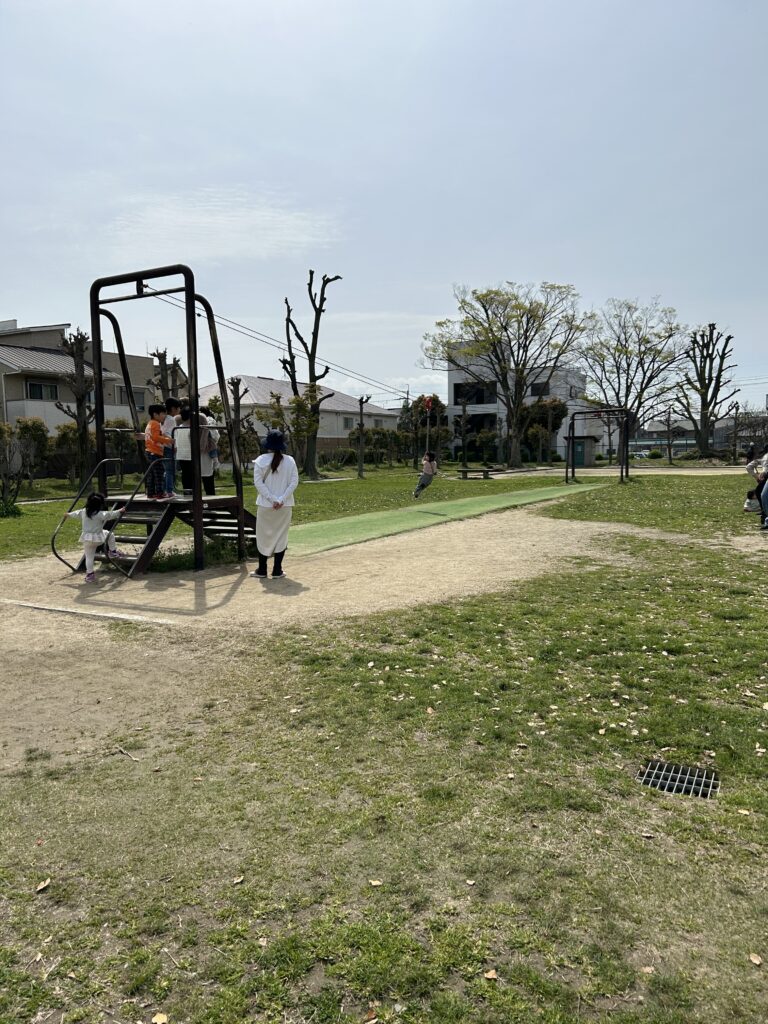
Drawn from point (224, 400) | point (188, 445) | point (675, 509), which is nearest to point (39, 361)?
point (188, 445)

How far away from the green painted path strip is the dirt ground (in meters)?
0.77

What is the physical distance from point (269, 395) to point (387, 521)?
1563 inches

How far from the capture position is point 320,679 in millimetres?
4832

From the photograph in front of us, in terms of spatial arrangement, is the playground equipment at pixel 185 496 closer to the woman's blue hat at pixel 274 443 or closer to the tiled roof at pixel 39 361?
the woman's blue hat at pixel 274 443

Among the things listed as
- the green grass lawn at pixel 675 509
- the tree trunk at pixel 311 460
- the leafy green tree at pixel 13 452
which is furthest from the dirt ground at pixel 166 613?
the tree trunk at pixel 311 460

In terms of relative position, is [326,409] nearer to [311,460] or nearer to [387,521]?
[311,460]

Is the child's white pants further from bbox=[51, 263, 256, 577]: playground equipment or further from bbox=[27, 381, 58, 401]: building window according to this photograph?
bbox=[27, 381, 58, 401]: building window

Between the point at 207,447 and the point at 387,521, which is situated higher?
the point at 207,447

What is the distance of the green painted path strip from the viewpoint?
1172cm

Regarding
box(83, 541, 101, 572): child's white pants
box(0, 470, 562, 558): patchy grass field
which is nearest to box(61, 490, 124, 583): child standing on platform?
box(83, 541, 101, 572): child's white pants

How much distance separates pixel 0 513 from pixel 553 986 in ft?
59.2

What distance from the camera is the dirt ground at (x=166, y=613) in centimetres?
431

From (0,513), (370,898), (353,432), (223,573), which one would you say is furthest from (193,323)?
(353,432)

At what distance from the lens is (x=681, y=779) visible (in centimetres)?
337
